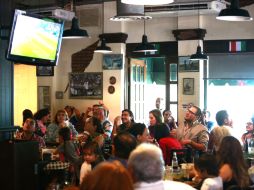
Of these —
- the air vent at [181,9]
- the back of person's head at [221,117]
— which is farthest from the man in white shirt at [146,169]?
the air vent at [181,9]

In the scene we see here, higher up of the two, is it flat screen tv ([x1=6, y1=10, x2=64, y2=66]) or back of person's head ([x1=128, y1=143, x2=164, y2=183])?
flat screen tv ([x1=6, y1=10, x2=64, y2=66])

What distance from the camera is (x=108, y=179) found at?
2.16 metres

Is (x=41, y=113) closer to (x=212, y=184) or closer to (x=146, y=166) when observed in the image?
(x=212, y=184)

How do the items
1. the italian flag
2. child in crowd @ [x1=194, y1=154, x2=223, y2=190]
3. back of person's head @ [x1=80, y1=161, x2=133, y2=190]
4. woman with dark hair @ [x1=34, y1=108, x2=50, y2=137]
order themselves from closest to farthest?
1. back of person's head @ [x1=80, y1=161, x2=133, y2=190]
2. child in crowd @ [x1=194, y1=154, x2=223, y2=190]
3. woman with dark hair @ [x1=34, y1=108, x2=50, y2=137]
4. the italian flag

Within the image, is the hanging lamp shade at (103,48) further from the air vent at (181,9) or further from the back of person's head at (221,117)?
the back of person's head at (221,117)

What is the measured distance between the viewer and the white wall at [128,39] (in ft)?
39.0

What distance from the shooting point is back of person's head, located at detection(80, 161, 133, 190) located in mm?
2141

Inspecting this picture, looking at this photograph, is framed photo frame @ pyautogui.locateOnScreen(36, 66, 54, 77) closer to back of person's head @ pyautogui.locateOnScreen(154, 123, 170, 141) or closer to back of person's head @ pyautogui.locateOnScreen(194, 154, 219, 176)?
back of person's head @ pyautogui.locateOnScreen(154, 123, 170, 141)

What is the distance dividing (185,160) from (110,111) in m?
6.25

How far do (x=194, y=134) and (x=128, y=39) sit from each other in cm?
591

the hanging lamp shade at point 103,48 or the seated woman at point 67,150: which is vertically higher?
the hanging lamp shade at point 103,48

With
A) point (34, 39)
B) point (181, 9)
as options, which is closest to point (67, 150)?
point (34, 39)

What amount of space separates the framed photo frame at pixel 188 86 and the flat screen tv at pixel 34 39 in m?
6.19

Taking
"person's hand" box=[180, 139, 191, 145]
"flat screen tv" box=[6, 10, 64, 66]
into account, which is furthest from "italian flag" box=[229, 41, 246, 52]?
"flat screen tv" box=[6, 10, 64, 66]
